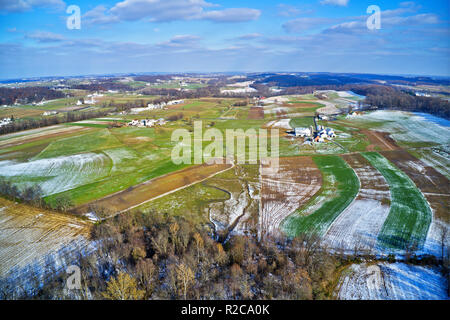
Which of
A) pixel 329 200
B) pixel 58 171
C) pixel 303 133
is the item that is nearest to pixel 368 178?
pixel 329 200

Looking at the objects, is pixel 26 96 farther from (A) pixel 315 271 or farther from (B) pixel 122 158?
(A) pixel 315 271

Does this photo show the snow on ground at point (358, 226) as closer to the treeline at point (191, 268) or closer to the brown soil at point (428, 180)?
the treeline at point (191, 268)

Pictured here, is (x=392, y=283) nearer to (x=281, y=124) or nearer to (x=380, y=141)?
(x=380, y=141)

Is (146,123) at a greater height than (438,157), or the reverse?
(146,123)

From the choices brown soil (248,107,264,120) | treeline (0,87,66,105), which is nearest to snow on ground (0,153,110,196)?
brown soil (248,107,264,120)

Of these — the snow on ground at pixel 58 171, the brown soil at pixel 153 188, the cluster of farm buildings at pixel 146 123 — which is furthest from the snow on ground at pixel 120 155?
the cluster of farm buildings at pixel 146 123
